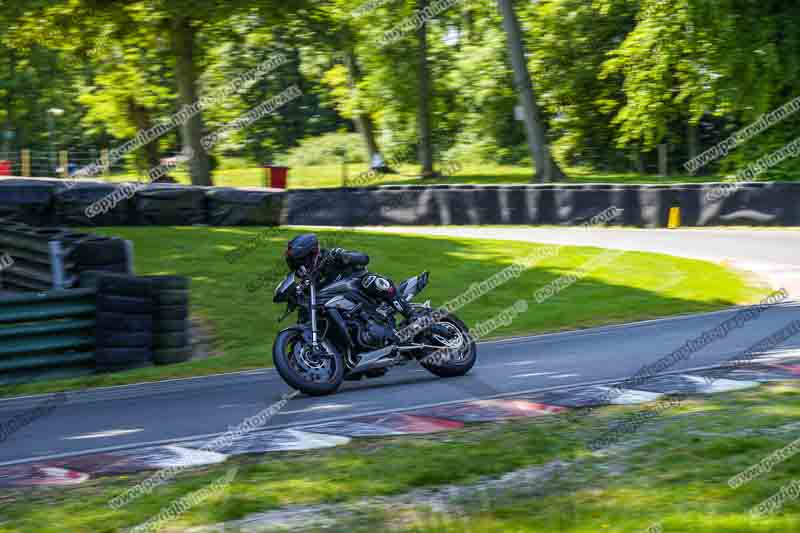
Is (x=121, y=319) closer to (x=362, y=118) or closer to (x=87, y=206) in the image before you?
(x=87, y=206)

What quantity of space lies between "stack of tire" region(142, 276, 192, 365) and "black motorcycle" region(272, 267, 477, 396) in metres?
2.29

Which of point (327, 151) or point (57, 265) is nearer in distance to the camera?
point (57, 265)

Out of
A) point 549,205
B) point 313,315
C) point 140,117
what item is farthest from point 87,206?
point 140,117

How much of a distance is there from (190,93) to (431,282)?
48.4ft

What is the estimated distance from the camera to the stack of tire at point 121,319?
11281 millimetres

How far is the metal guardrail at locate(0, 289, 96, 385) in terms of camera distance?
11023 millimetres

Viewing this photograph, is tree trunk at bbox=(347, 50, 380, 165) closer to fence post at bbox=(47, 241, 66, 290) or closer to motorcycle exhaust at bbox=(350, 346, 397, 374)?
fence post at bbox=(47, 241, 66, 290)

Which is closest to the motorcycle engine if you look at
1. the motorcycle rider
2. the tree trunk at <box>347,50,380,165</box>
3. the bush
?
the motorcycle rider

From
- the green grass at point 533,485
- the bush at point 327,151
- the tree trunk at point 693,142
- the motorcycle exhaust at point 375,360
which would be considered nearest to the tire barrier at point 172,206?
the motorcycle exhaust at point 375,360

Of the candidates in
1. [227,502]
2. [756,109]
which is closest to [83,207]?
[227,502]

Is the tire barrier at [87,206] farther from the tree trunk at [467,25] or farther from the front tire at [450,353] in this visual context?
the tree trunk at [467,25]

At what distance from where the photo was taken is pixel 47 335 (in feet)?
36.9

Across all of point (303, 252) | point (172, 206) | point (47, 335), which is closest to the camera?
point (303, 252)

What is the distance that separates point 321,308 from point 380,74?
32.8 meters
